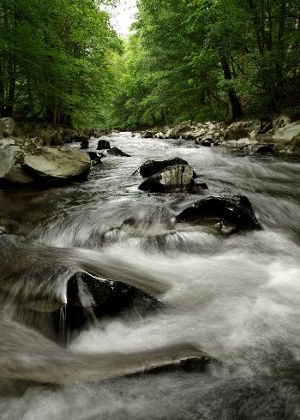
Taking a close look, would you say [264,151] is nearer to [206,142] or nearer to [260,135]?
[260,135]

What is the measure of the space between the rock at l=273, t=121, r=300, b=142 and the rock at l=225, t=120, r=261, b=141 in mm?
1377

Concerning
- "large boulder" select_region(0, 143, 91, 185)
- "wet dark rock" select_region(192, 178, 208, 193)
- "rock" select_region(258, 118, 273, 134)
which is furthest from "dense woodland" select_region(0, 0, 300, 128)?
"wet dark rock" select_region(192, 178, 208, 193)

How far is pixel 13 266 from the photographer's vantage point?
305 cm

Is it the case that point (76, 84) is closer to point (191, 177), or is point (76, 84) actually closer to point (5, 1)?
point (5, 1)

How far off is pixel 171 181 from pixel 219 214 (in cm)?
179

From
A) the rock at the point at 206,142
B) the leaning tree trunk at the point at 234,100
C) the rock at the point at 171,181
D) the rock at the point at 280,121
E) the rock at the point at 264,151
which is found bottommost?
the rock at the point at 206,142

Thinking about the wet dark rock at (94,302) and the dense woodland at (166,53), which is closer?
the wet dark rock at (94,302)

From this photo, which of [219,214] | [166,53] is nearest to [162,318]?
[219,214]

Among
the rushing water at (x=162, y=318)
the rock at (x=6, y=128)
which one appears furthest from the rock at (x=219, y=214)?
the rock at (x=6, y=128)

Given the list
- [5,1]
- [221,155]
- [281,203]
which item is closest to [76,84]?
[5,1]

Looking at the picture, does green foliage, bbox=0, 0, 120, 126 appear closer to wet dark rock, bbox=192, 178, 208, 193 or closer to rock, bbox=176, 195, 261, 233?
wet dark rock, bbox=192, 178, 208, 193

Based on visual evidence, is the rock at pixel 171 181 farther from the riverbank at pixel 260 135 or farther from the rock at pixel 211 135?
the rock at pixel 211 135

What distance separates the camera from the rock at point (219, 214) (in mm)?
4414

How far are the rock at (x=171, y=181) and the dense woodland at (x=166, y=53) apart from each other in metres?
6.82
